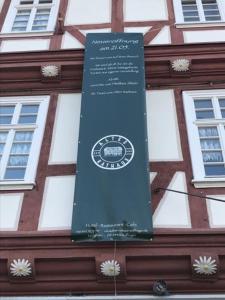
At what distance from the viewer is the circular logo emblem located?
21.9 ft

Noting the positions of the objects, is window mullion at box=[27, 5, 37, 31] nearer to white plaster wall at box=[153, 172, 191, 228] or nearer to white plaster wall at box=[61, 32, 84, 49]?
white plaster wall at box=[61, 32, 84, 49]

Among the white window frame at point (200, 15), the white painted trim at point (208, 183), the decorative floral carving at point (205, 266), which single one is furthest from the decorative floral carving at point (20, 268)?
the white window frame at point (200, 15)

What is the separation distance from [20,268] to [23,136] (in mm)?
2286

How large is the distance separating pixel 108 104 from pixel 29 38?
A: 2584 mm

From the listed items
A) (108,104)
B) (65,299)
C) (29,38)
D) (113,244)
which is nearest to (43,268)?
(65,299)

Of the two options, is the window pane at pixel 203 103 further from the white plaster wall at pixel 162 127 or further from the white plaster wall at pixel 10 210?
the white plaster wall at pixel 10 210

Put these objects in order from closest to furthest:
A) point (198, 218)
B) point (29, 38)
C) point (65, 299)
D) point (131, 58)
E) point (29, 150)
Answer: point (65, 299), point (198, 218), point (29, 150), point (131, 58), point (29, 38)

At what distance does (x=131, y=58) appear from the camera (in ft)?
26.8

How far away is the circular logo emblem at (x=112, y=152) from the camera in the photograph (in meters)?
6.68

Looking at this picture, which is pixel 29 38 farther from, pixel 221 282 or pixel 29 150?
pixel 221 282

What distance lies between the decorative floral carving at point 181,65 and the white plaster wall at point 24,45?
227 cm

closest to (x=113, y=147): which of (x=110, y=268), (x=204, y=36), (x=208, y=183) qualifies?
(x=208, y=183)

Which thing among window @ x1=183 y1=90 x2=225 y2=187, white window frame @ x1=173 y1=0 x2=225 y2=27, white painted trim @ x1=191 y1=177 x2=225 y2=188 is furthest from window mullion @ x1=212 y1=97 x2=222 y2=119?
white window frame @ x1=173 y1=0 x2=225 y2=27

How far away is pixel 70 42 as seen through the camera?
910 cm
